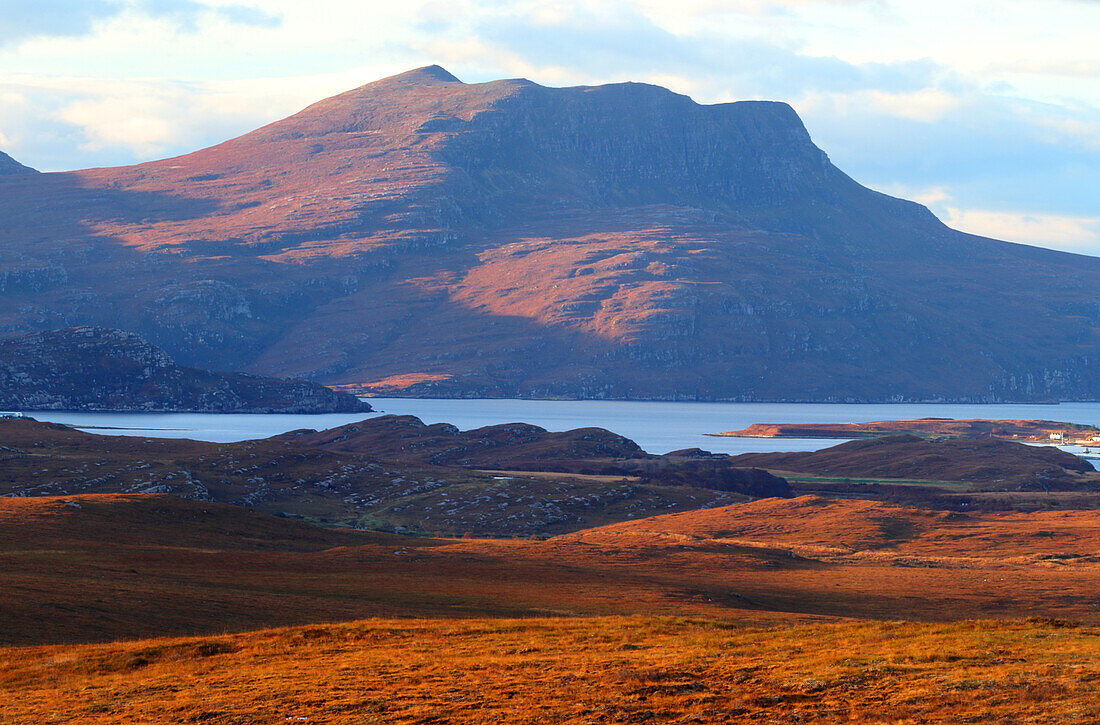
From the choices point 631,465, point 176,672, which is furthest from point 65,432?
point 176,672

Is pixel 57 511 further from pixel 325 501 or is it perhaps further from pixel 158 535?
pixel 325 501

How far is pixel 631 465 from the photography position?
529 feet

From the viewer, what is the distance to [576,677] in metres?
29.3

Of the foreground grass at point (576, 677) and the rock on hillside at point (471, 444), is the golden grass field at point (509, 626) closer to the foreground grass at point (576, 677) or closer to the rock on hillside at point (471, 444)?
the foreground grass at point (576, 677)

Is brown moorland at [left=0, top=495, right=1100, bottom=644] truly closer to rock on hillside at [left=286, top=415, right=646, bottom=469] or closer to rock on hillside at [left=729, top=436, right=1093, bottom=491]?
rock on hillside at [left=729, top=436, right=1093, bottom=491]

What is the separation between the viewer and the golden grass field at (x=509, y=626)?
86.5ft

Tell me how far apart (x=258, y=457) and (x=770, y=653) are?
353 ft

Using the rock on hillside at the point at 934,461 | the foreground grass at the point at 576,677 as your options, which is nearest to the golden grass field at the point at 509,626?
the foreground grass at the point at 576,677

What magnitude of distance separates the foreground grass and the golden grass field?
96 mm

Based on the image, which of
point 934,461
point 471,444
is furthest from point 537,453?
point 934,461

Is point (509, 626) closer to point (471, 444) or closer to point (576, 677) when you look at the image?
point (576, 677)

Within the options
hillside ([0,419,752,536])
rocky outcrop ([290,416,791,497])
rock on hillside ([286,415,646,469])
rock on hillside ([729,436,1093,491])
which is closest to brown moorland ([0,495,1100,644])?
hillside ([0,419,752,536])

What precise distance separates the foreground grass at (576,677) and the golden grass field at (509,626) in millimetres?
96

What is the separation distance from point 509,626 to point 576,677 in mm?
11788
